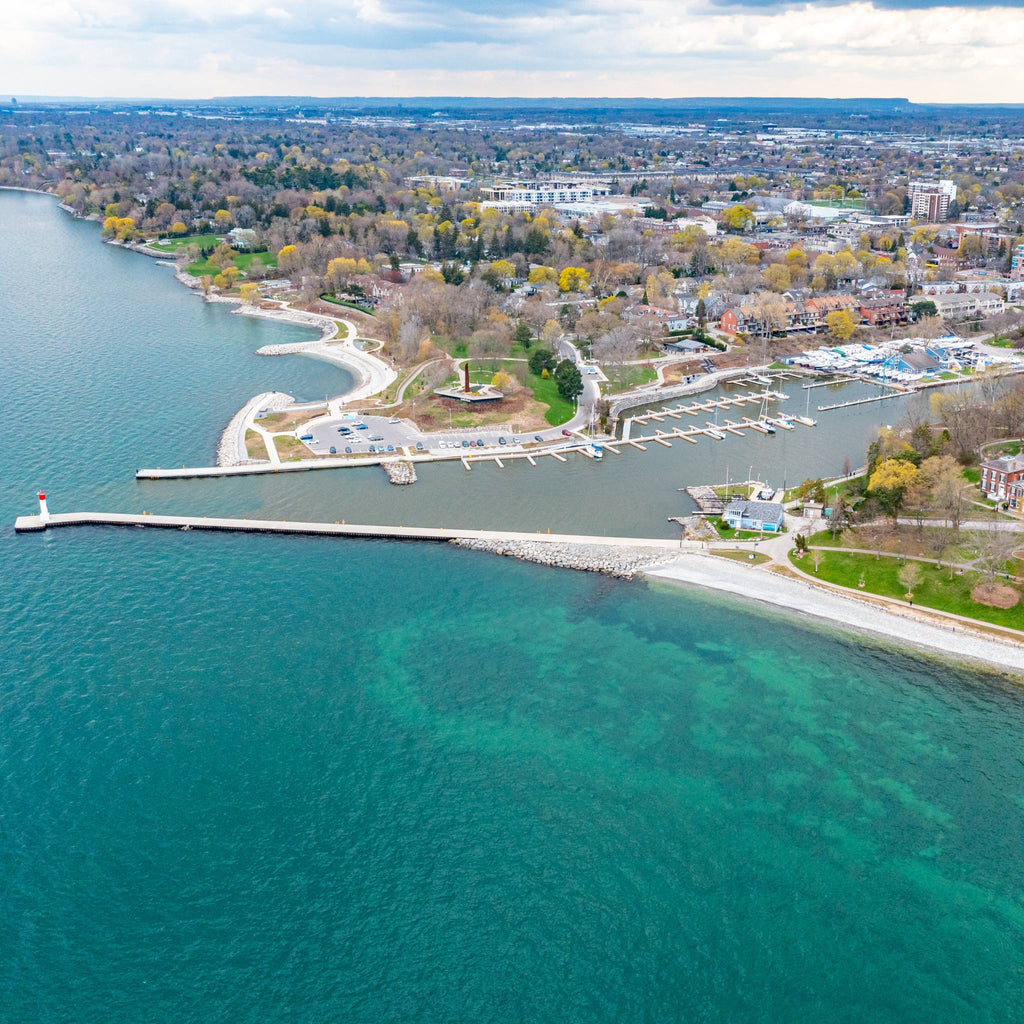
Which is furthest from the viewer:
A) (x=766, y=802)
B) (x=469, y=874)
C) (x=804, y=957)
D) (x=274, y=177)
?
(x=274, y=177)

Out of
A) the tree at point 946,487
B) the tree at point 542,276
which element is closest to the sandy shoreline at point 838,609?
the tree at point 946,487

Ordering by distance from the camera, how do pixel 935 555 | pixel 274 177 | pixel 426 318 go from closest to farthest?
pixel 935 555
pixel 426 318
pixel 274 177

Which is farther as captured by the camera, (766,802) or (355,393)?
(355,393)

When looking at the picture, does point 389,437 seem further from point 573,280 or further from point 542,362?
point 573,280

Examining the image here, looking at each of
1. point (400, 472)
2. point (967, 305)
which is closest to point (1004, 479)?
point (400, 472)

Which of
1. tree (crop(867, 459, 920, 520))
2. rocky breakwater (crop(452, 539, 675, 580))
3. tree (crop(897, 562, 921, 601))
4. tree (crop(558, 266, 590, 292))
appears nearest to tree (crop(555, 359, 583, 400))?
rocky breakwater (crop(452, 539, 675, 580))

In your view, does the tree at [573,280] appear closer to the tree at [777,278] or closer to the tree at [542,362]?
the tree at [777,278]

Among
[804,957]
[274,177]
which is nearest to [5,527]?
[804,957]

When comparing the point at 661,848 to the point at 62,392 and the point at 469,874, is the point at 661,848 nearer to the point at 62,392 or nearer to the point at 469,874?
the point at 469,874
